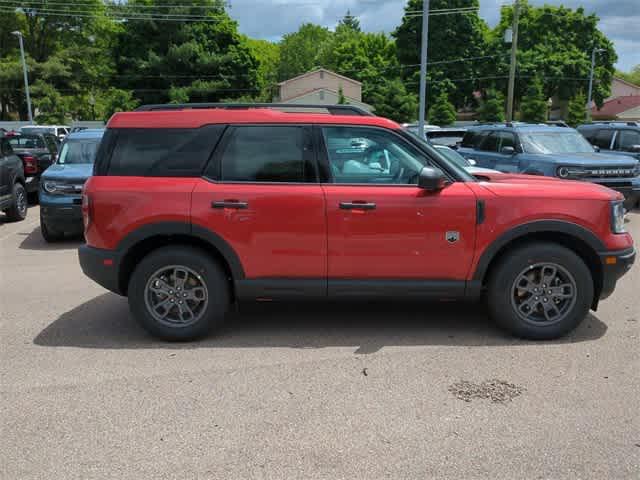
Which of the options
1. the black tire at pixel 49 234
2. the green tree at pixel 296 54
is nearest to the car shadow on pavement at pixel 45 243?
the black tire at pixel 49 234

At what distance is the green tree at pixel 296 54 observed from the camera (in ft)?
310

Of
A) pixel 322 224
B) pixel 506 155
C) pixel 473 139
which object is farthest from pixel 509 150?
pixel 322 224

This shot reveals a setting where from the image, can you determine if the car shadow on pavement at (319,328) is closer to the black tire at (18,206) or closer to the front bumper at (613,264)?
the front bumper at (613,264)

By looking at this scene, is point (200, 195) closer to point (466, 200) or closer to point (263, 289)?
point (263, 289)

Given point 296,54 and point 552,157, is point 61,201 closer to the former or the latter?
point 552,157

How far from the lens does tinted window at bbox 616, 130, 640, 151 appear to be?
13109 millimetres

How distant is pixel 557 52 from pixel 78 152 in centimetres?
5184

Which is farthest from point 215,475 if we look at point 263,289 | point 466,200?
point 466,200

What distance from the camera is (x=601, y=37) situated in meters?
54.6

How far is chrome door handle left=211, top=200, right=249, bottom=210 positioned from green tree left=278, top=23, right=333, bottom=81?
300 ft

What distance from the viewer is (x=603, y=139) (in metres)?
13.7

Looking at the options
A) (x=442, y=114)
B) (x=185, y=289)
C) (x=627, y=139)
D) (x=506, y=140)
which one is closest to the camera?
(x=185, y=289)

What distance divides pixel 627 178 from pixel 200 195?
333 inches

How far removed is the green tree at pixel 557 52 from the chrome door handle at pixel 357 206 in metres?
50.5
